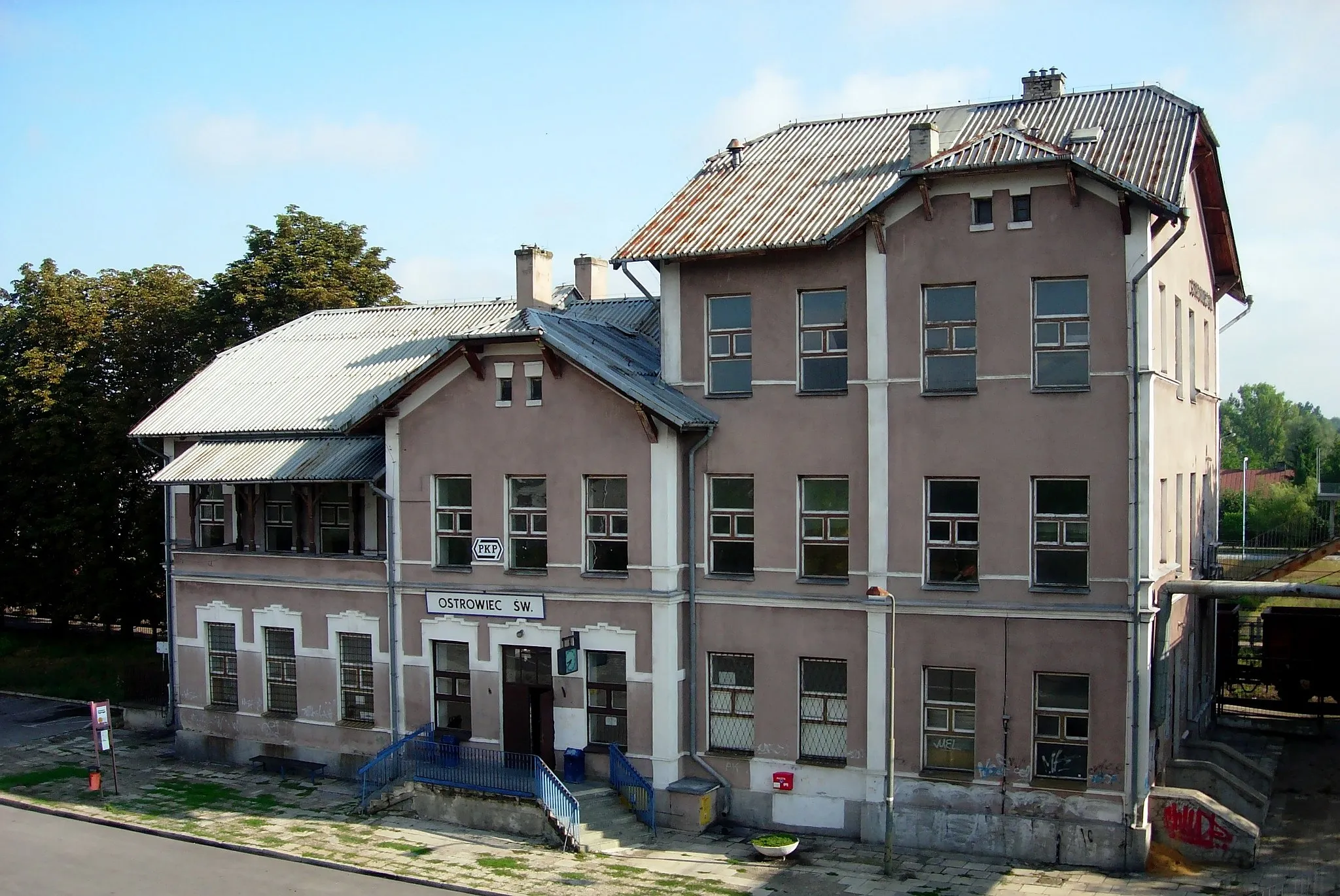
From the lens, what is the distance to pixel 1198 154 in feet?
74.8

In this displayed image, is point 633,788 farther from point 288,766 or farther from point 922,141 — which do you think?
point 922,141

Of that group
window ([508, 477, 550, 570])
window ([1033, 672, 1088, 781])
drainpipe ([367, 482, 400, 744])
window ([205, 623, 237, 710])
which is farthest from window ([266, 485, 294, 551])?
window ([1033, 672, 1088, 781])

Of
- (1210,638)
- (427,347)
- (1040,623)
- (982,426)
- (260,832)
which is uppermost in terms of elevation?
(427,347)

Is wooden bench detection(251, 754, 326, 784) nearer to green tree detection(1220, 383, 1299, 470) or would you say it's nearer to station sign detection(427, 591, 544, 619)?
station sign detection(427, 591, 544, 619)

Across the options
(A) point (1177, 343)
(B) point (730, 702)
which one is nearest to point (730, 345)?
(B) point (730, 702)

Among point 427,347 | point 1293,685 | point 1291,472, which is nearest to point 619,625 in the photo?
point 427,347

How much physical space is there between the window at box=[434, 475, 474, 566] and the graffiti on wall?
1387cm

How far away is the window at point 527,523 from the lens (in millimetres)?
23547

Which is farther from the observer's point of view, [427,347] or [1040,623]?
[427,347]

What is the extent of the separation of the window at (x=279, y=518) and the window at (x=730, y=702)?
36.5 feet

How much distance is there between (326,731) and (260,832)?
402 cm

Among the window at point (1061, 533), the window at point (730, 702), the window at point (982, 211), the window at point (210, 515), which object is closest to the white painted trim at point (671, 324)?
the window at point (730, 702)

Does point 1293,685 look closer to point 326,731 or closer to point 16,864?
point 326,731

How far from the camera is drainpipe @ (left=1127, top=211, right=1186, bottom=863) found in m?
19.1
